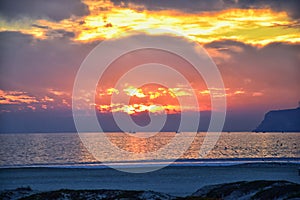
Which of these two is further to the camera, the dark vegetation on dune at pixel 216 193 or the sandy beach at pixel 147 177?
the sandy beach at pixel 147 177

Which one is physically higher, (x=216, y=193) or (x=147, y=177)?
(x=216, y=193)

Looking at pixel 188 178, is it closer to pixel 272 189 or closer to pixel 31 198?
pixel 272 189

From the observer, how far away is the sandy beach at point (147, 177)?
59.9 meters

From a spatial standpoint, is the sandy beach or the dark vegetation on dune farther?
the sandy beach

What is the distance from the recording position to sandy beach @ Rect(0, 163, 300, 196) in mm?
59938

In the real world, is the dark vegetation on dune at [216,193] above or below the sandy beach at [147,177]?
above

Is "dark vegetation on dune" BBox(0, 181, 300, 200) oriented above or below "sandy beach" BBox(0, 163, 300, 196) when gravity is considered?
above

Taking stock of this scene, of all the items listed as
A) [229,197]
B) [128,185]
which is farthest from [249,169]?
[229,197]

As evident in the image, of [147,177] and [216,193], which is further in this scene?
[147,177]

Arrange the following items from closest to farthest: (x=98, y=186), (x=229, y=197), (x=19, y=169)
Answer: (x=229, y=197) < (x=98, y=186) < (x=19, y=169)

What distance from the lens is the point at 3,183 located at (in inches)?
2589

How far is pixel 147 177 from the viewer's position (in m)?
67.9

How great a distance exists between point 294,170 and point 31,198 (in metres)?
51.1

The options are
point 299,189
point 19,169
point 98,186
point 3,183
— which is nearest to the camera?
point 299,189
